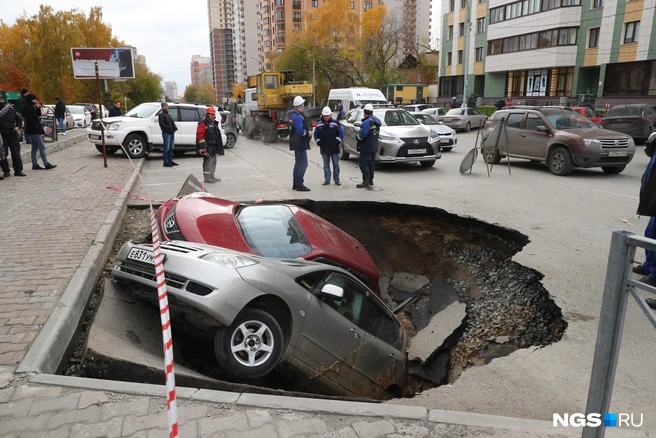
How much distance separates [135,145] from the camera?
668 inches

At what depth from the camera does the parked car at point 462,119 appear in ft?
94.2

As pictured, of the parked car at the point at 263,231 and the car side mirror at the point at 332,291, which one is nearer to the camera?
the car side mirror at the point at 332,291

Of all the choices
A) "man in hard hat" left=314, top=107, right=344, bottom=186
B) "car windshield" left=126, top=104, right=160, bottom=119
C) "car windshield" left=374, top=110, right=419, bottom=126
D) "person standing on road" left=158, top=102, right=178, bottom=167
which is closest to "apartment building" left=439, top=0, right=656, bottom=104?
"car windshield" left=374, top=110, right=419, bottom=126

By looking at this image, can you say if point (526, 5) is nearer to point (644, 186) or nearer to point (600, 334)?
point (644, 186)

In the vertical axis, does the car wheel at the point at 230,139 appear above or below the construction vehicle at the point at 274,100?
below

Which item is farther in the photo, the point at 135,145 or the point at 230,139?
the point at 230,139

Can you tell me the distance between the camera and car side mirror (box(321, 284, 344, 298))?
415 centimetres

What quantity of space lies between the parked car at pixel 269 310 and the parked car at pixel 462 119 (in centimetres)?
2559

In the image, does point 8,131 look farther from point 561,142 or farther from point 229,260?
point 561,142

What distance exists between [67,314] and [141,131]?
45.7 feet

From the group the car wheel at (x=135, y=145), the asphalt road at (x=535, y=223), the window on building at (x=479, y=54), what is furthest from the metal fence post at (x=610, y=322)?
the window on building at (x=479, y=54)

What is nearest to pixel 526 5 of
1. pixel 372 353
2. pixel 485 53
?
pixel 485 53

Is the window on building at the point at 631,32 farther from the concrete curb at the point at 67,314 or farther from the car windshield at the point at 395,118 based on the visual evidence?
the concrete curb at the point at 67,314

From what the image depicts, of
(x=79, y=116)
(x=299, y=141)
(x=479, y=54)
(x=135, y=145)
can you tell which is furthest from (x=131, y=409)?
(x=479, y=54)
